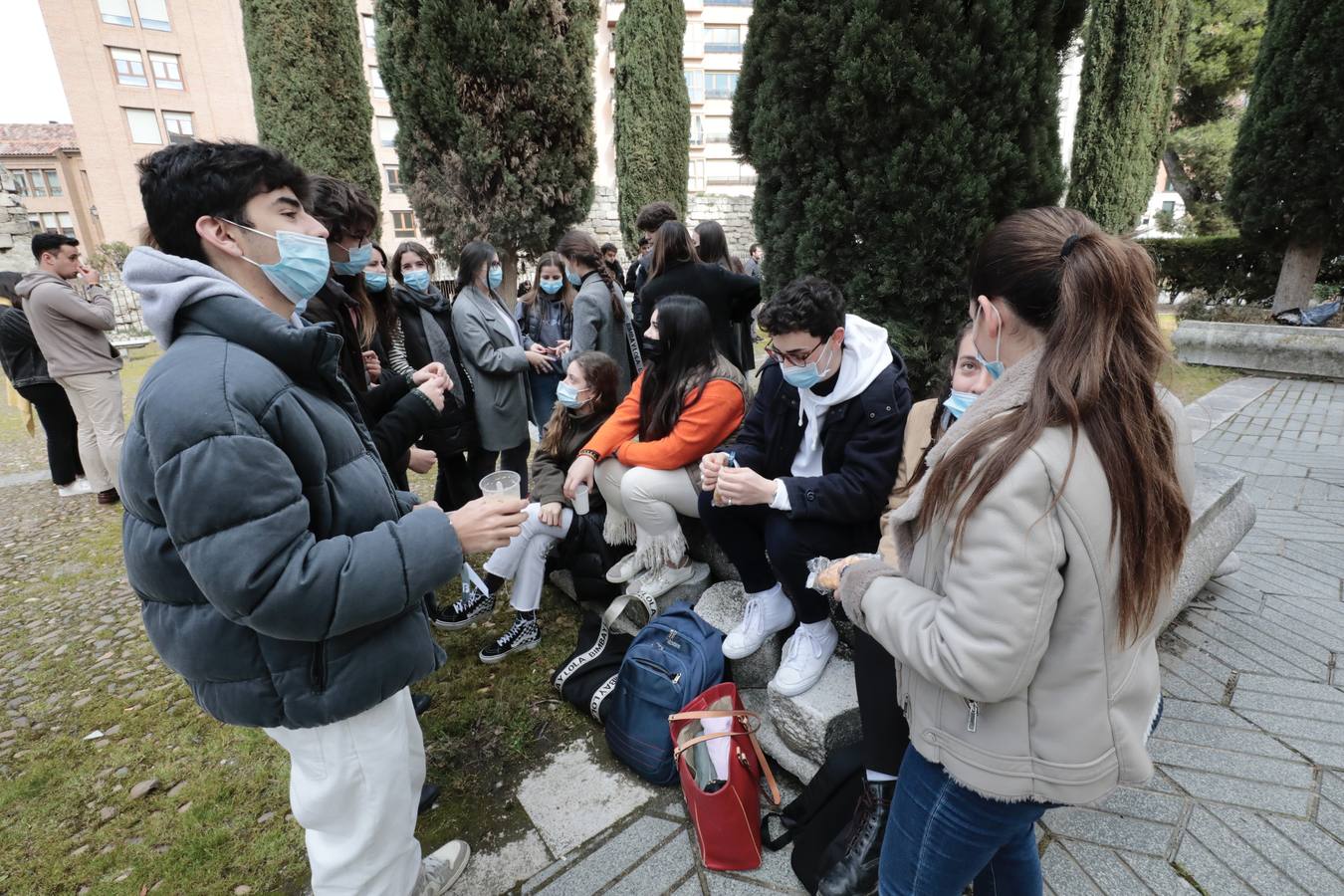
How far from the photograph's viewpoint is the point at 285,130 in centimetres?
1244

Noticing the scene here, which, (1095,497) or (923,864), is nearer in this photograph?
(1095,497)

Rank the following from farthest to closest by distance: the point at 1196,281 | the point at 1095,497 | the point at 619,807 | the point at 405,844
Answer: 1. the point at 1196,281
2. the point at 619,807
3. the point at 405,844
4. the point at 1095,497

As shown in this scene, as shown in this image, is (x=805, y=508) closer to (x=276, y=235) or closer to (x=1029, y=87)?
(x=276, y=235)

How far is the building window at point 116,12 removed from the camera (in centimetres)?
2786

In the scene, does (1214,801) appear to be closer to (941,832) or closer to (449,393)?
(941,832)

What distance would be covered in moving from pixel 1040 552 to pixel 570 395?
8.52ft

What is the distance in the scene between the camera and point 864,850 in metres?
1.76

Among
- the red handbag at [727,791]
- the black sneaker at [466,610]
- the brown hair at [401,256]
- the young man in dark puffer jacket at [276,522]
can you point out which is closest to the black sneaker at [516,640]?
the black sneaker at [466,610]

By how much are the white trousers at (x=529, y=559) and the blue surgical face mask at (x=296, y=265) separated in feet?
5.81

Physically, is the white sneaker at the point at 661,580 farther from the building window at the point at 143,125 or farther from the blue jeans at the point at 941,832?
the building window at the point at 143,125

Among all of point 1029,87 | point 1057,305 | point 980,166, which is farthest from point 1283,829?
point 1029,87

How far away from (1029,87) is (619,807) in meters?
3.53

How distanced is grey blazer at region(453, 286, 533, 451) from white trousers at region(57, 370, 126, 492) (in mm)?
3594

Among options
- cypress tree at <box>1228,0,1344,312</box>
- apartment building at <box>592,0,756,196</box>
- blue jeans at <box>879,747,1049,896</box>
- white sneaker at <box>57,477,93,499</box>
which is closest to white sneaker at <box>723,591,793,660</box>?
blue jeans at <box>879,747,1049,896</box>
